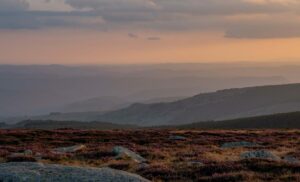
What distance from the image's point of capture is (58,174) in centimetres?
1491

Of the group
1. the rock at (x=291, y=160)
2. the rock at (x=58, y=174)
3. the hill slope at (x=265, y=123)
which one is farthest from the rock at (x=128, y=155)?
the hill slope at (x=265, y=123)

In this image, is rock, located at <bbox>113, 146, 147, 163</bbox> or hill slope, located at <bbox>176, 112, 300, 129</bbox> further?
hill slope, located at <bbox>176, 112, 300, 129</bbox>

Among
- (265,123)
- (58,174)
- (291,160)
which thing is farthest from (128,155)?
(265,123)

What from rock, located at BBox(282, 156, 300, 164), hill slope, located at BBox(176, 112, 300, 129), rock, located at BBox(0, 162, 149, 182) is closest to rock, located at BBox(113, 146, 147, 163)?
rock, located at BBox(282, 156, 300, 164)

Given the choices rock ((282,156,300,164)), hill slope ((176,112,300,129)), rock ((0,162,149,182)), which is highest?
rock ((0,162,149,182))

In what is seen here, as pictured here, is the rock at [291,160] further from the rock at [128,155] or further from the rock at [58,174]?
the rock at [58,174]

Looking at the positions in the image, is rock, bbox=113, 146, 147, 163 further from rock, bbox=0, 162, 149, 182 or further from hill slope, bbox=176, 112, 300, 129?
hill slope, bbox=176, 112, 300, 129

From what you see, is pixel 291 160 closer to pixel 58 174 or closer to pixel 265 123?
pixel 58 174

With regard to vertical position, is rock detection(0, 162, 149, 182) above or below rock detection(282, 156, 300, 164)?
above

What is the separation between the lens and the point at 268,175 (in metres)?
19.9

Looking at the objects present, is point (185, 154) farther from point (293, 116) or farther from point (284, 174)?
point (293, 116)

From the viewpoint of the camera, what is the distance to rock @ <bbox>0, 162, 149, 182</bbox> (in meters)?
14.5

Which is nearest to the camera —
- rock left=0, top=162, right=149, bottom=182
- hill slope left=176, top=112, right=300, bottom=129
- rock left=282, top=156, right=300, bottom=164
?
rock left=0, top=162, right=149, bottom=182

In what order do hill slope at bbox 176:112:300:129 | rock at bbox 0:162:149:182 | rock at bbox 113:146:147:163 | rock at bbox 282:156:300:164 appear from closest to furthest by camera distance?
rock at bbox 0:162:149:182 → rock at bbox 282:156:300:164 → rock at bbox 113:146:147:163 → hill slope at bbox 176:112:300:129
